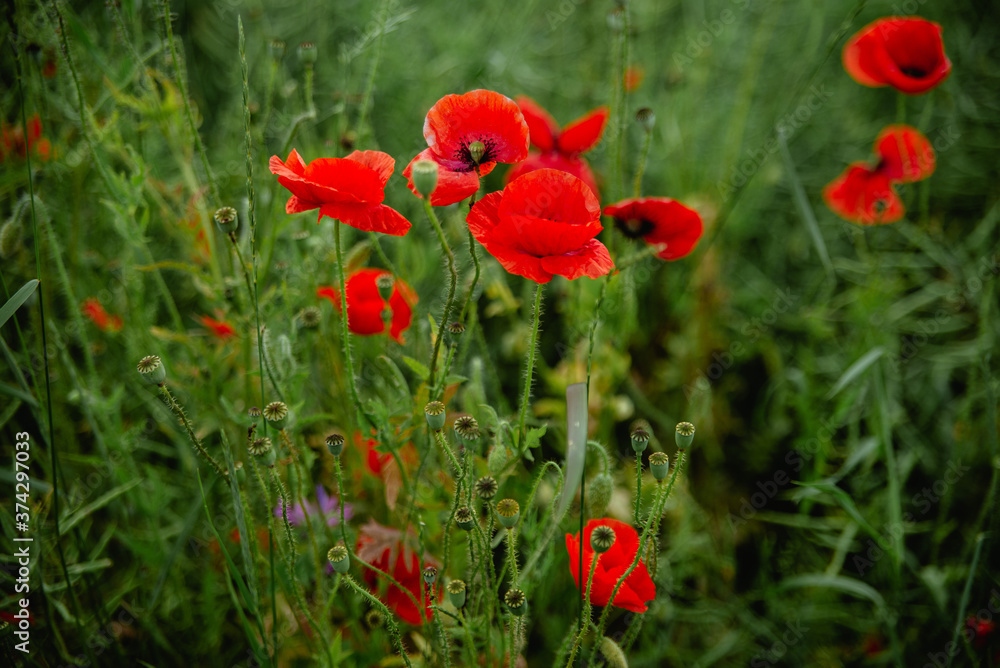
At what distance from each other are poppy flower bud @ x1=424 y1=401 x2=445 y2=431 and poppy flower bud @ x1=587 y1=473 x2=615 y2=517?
0.96ft

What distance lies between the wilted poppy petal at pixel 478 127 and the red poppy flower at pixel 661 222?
0.24 m

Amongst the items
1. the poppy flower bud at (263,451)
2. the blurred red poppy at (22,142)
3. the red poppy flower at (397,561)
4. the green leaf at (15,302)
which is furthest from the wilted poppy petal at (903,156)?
the blurred red poppy at (22,142)

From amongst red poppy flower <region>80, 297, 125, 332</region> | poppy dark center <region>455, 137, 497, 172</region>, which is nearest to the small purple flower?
red poppy flower <region>80, 297, 125, 332</region>

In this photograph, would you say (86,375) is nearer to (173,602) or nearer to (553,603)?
(173,602)

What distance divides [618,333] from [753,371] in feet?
2.35

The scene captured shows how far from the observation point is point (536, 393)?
2.06 m

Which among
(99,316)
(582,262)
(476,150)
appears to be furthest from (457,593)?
(99,316)

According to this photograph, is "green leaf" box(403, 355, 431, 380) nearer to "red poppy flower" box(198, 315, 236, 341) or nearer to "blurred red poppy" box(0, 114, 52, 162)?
"red poppy flower" box(198, 315, 236, 341)

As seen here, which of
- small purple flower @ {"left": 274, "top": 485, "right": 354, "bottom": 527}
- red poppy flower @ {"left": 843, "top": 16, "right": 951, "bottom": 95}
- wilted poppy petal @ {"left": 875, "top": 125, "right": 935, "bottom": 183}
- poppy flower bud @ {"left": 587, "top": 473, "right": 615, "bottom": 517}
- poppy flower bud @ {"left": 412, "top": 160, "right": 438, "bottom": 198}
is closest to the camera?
poppy flower bud @ {"left": 412, "top": 160, "right": 438, "bottom": 198}

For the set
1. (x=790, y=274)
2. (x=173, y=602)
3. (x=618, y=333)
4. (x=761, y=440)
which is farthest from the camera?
(x=790, y=274)

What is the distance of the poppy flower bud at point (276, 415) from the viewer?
845 millimetres

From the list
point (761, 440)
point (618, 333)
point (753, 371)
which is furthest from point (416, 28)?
point (761, 440)

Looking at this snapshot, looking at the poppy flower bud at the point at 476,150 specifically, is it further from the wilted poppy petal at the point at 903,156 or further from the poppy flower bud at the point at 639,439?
the wilted poppy petal at the point at 903,156

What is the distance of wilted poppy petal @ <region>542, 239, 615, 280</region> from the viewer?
81 cm
